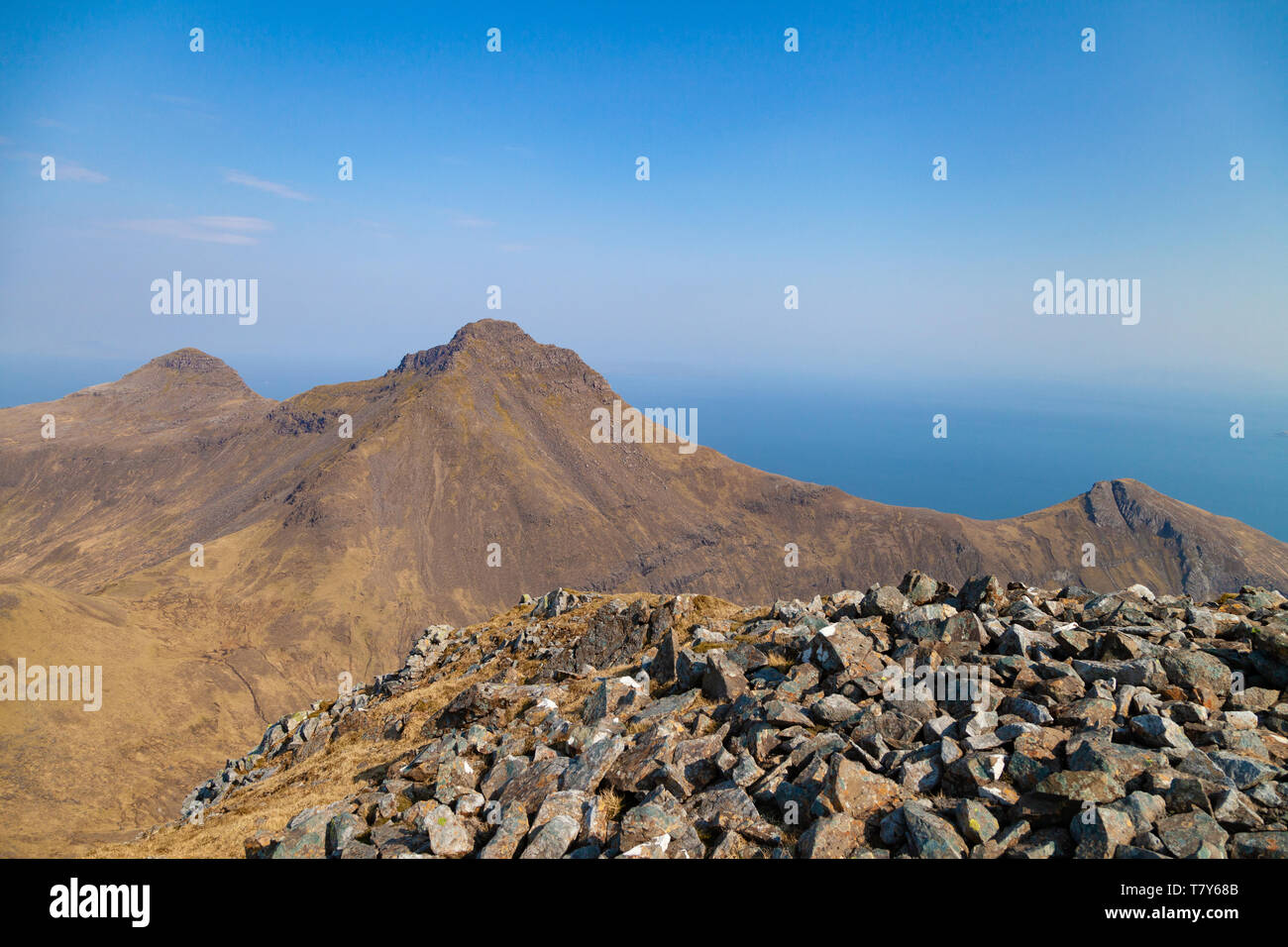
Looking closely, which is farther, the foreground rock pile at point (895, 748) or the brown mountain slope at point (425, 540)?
the brown mountain slope at point (425, 540)

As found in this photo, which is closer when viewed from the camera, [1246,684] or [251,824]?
[1246,684]

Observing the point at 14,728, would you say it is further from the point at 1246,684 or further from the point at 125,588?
the point at 1246,684

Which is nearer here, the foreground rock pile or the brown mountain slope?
the foreground rock pile

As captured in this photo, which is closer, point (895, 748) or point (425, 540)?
point (895, 748)

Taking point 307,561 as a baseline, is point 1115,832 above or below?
above

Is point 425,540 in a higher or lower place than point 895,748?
lower

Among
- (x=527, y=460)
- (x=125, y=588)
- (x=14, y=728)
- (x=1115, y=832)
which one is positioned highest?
(x=527, y=460)

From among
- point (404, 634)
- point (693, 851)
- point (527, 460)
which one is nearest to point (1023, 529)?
point (527, 460)
